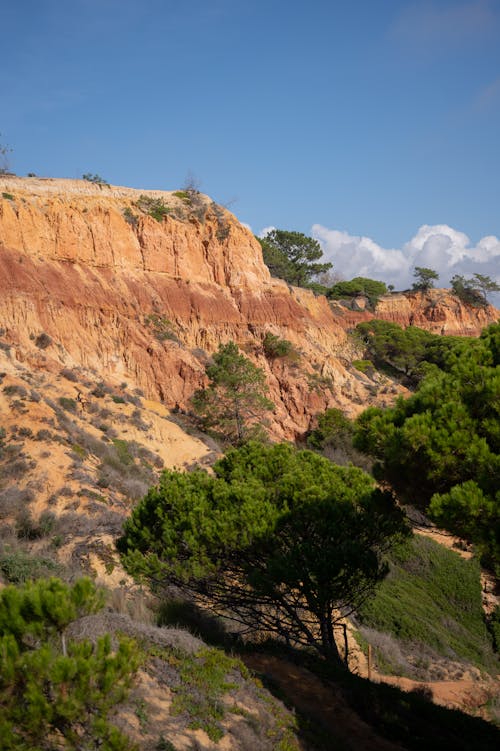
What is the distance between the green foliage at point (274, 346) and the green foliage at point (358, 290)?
79.2 feet

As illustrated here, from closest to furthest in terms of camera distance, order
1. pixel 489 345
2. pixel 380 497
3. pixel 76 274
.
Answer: pixel 489 345 → pixel 380 497 → pixel 76 274

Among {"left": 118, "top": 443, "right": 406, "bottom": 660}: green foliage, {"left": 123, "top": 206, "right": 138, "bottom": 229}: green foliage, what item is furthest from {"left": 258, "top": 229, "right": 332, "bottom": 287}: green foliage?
{"left": 118, "top": 443, "right": 406, "bottom": 660}: green foliage

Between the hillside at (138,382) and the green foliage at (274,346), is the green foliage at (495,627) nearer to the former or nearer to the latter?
the hillside at (138,382)

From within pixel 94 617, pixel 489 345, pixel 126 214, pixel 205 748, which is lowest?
pixel 205 748

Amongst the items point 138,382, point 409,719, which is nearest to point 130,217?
point 138,382

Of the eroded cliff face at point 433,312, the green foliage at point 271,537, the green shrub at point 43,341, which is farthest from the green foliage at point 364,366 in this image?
the green foliage at point 271,537

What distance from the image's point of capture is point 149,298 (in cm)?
3391

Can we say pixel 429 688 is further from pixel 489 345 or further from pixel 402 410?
pixel 489 345

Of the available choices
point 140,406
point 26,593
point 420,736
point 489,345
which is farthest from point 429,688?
point 140,406

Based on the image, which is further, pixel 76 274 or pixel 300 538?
pixel 76 274

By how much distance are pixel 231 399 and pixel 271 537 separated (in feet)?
69.4

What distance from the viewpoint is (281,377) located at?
3759 centimetres

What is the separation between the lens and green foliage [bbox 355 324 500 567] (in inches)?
→ 255

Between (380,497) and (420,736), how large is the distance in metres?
3.66
